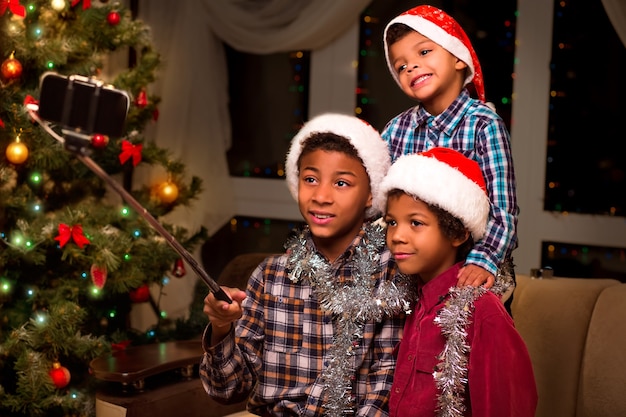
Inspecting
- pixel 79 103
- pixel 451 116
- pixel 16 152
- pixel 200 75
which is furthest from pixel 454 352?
pixel 200 75

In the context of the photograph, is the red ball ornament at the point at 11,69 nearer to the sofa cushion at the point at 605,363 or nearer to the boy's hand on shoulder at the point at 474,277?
the boy's hand on shoulder at the point at 474,277

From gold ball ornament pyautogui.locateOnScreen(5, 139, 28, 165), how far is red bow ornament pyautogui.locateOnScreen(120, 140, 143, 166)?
0.37 metres

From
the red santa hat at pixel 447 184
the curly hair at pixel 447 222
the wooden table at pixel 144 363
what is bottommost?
the wooden table at pixel 144 363

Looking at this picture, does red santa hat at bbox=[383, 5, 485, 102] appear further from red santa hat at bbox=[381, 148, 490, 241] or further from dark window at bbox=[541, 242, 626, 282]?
dark window at bbox=[541, 242, 626, 282]

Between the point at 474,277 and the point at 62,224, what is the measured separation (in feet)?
5.64

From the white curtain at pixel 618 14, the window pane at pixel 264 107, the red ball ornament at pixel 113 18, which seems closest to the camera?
the red ball ornament at pixel 113 18

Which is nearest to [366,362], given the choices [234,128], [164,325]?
[164,325]

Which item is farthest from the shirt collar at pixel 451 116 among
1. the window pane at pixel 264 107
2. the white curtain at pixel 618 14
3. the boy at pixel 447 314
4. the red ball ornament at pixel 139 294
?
the window pane at pixel 264 107

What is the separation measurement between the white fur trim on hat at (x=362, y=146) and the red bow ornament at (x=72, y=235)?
1301 millimetres

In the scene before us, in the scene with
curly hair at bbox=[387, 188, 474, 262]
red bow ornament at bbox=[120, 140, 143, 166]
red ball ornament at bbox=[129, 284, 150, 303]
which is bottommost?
red ball ornament at bbox=[129, 284, 150, 303]

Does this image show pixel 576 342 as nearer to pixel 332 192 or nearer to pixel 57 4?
pixel 332 192

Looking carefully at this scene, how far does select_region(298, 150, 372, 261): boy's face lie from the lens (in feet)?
5.46

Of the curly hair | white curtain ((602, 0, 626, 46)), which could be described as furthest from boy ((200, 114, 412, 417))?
white curtain ((602, 0, 626, 46))

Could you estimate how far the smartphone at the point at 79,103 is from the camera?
83 cm
